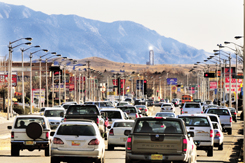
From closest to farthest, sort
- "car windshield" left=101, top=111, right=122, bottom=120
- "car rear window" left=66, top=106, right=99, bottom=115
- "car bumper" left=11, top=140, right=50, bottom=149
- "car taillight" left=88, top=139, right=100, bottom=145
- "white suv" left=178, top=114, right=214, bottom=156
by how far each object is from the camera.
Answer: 1. "car taillight" left=88, top=139, right=100, bottom=145
2. "car bumper" left=11, top=140, right=50, bottom=149
3. "white suv" left=178, top=114, right=214, bottom=156
4. "car rear window" left=66, top=106, right=99, bottom=115
5. "car windshield" left=101, top=111, right=122, bottom=120

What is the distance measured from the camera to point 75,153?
700 inches

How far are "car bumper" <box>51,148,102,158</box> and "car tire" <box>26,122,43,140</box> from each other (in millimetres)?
4988

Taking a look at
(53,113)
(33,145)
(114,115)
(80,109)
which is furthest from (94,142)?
(53,113)

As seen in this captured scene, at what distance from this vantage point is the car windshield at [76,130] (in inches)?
715

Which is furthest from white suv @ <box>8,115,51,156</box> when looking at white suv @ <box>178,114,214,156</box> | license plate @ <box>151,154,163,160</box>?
license plate @ <box>151,154,163,160</box>

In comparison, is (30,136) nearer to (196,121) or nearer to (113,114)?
(196,121)

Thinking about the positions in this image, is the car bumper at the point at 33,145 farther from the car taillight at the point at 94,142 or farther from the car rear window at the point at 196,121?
the car rear window at the point at 196,121

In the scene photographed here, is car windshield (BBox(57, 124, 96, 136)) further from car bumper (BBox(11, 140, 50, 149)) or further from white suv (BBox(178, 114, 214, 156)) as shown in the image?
white suv (BBox(178, 114, 214, 156))

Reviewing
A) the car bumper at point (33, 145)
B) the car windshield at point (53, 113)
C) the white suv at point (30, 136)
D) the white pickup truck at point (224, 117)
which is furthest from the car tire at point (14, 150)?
the white pickup truck at point (224, 117)

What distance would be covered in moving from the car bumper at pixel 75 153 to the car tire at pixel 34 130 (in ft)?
16.4

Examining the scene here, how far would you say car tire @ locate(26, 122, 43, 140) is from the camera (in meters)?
22.6

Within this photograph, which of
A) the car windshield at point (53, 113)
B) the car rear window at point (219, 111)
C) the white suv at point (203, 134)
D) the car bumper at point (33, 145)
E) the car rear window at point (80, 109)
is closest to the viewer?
the car bumper at point (33, 145)

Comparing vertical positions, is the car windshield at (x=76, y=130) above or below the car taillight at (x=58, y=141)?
above

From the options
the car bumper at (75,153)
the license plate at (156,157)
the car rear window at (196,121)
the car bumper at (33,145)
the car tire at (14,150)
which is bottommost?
the car tire at (14,150)
